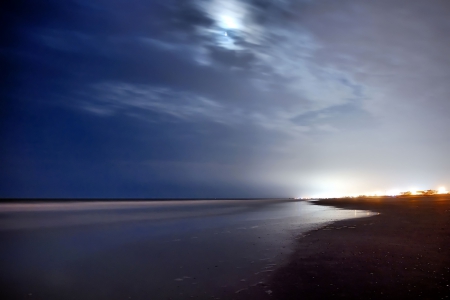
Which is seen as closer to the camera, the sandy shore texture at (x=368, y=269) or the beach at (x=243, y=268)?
the sandy shore texture at (x=368, y=269)

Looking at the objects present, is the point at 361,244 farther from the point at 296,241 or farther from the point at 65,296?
the point at 65,296

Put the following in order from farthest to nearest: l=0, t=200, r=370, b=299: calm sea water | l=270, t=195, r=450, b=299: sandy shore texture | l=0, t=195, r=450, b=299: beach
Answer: l=0, t=200, r=370, b=299: calm sea water, l=0, t=195, r=450, b=299: beach, l=270, t=195, r=450, b=299: sandy shore texture

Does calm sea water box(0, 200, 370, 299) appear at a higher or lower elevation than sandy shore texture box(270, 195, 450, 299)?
lower

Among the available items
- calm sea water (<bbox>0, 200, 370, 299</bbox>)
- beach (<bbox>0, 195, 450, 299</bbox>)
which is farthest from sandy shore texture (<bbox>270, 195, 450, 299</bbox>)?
calm sea water (<bbox>0, 200, 370, 299</bbox>)

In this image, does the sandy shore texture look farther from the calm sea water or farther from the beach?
the calm sea water

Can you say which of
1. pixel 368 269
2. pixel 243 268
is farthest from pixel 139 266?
pixel 368 269

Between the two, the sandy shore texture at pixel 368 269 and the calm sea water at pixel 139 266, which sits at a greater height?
the sandy shore texture at pixel 368 269

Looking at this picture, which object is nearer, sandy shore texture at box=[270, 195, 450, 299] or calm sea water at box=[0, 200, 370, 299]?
sandy shore texture at box=[270, 195, 450, 299]

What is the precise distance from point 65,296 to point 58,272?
10.5 feet

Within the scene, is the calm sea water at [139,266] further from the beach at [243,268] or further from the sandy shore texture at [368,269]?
the sandy shore texture at [368,269]

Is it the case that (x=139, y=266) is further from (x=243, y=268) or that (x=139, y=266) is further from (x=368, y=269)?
(x=368, y=269)

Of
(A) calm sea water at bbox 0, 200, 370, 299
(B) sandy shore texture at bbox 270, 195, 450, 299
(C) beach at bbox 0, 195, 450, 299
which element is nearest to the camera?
(B) sandy shore texture at bbox 270, 195, 450, 299

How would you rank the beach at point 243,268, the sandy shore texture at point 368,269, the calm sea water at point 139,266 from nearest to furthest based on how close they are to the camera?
the sandy shore texture at point 368,269
the beach at point 243,268
the calm sea water at point 139,266

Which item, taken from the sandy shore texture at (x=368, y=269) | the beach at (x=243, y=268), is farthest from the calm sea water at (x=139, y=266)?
the sandy shore texture at (x=368, y=269)
